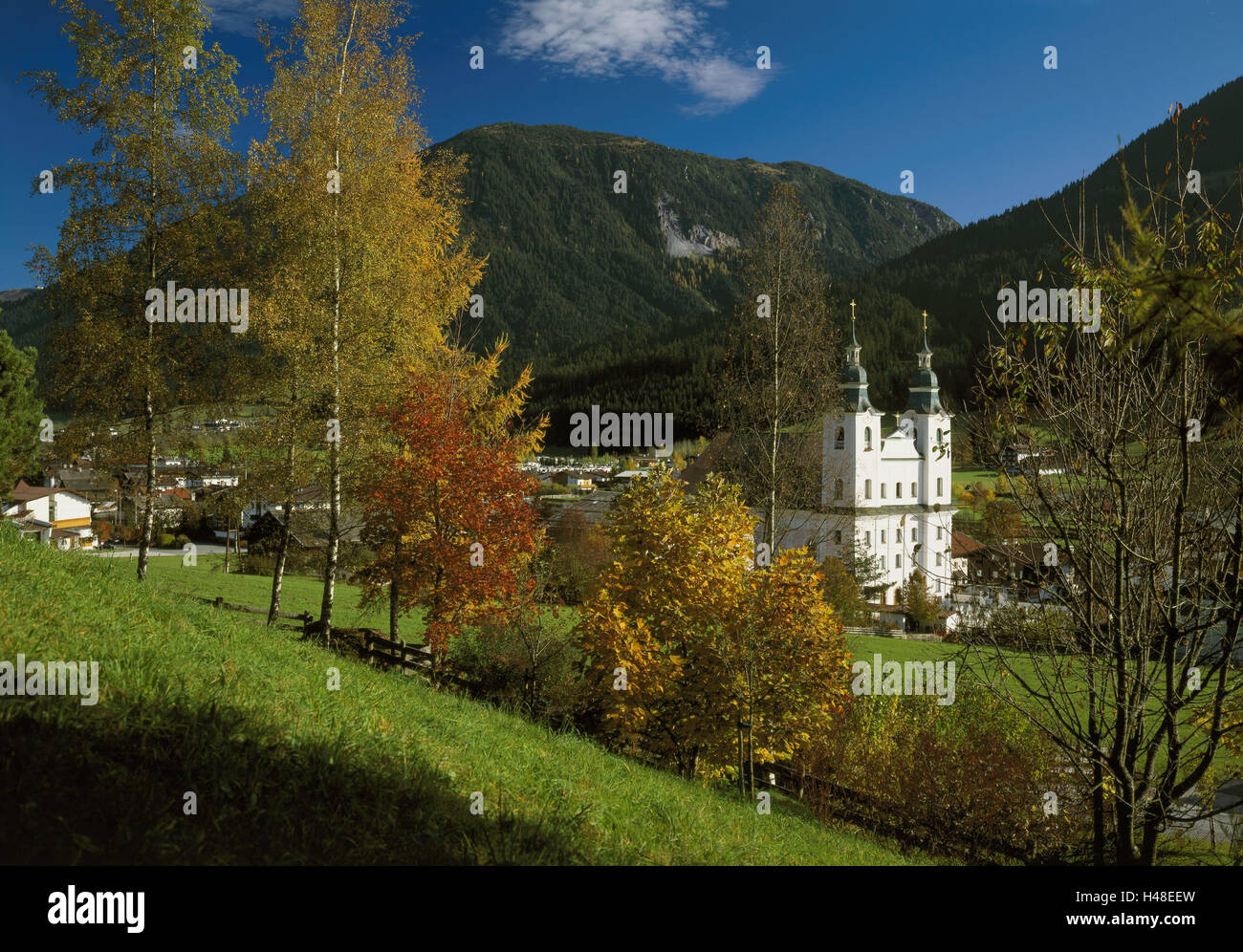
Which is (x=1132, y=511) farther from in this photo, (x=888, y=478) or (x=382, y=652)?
(x=888, y=478)

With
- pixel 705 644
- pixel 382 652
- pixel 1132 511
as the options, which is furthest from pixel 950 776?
pixel 382 652

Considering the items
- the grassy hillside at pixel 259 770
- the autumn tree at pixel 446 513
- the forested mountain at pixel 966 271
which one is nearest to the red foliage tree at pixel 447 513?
the autumn tree at pixel 446 513

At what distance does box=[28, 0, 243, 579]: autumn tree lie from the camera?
554 inches

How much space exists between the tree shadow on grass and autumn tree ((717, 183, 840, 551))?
1582 cm

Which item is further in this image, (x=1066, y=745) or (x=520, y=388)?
(x=520, y=388)

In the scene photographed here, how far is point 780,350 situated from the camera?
2141 cm

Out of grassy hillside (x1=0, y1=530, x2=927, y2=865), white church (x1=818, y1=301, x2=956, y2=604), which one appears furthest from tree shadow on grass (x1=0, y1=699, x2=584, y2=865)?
white church (x1=818, y1=301, x2=956, y2=604)

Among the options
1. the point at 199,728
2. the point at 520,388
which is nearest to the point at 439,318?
the point at 520,388

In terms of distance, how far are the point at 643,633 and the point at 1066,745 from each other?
7.39 meters

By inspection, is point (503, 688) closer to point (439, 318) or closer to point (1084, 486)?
point (439, 318)

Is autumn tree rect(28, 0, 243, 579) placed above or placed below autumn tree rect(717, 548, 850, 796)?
above

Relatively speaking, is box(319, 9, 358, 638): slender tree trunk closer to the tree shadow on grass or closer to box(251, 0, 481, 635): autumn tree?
box(251, 0, 481, 635): autumn tree
